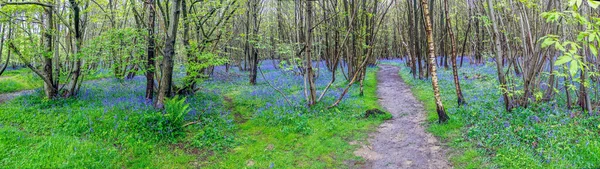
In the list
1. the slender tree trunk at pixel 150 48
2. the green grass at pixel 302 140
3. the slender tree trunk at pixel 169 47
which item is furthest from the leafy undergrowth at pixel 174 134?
the slender tree trunk at pixel 150 48

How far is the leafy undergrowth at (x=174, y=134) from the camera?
6852 millimetres

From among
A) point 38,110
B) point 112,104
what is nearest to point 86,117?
point 112,104

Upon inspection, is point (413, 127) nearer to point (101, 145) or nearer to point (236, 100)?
point (236, 100)

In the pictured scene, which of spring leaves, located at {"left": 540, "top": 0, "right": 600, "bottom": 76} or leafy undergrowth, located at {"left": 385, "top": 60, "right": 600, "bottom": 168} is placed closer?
spring leaves, located at {"left": 540, "top": 0, "right": 600, "bottom": 76}

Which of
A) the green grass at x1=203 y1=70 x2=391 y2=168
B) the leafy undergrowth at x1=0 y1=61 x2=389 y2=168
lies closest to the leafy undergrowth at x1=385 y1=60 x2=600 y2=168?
the green grass at x1=203 y1=70 x2=391 y2=168

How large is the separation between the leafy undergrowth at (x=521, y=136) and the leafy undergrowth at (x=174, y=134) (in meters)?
2.42

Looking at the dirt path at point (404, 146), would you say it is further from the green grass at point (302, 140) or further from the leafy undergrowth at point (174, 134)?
the leafy undergrowth at point (174, 134)

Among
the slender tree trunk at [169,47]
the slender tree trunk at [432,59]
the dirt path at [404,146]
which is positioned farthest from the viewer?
the slender tree trunk at [169,47]

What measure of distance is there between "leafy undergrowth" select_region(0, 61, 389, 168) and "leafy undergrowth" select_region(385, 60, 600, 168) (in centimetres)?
242

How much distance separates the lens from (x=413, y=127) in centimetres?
923

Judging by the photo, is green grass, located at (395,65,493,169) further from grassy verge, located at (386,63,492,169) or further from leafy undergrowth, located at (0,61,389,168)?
leafy undergrowth, located at (0,61,389,168)

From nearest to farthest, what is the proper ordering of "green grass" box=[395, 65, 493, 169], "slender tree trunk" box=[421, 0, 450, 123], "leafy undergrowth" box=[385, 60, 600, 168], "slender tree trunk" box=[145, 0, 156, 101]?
"leafy undergrowth" box=[385, 60, 600, 168], "green grass" box=[395, 65, 493, 169], "slender tree trunk" box=[421, 0, 450, 123], "slender tree trunk" box=[145, 0, 156, 101]

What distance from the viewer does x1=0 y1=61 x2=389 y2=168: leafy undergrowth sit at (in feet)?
22.5

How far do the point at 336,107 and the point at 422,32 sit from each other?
12373mm
